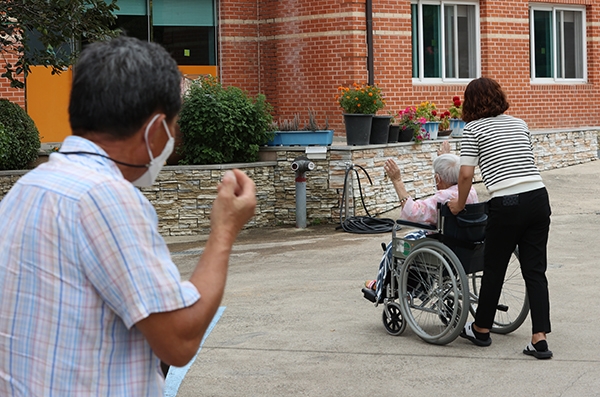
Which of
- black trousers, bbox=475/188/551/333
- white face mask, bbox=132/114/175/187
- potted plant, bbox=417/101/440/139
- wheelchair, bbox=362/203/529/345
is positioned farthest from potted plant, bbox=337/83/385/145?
white face mask, bbox=132/114/175/187

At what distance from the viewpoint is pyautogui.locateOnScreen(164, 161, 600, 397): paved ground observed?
5445mm

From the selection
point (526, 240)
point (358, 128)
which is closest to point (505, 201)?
point (526, 240)

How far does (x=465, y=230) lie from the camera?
6.28m

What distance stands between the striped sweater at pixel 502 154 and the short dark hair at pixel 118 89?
415 cm

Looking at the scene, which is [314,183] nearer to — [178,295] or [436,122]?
[436,122]

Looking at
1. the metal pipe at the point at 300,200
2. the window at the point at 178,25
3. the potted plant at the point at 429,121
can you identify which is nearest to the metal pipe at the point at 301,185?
the metal pipe at the point at 300,200

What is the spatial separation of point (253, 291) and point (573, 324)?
9.97 ft

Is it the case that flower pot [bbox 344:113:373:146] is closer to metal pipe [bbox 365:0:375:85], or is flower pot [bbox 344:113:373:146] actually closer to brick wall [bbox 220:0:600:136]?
brick wall [bbox 220:0:600:136]

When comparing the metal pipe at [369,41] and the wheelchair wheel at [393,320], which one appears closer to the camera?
the wheelchair wheel at [393,320]

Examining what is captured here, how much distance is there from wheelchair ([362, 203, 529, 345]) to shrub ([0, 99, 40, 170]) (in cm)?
708

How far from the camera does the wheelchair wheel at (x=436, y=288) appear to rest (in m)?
A: 6.03

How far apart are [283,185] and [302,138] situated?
779 mm

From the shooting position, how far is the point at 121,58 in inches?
83.4

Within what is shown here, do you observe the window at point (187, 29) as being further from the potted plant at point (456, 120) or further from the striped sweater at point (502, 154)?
the striped sweater at point (502, 154)
